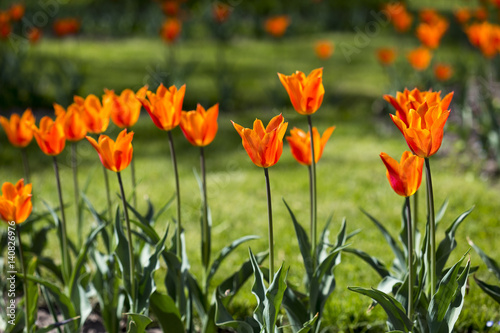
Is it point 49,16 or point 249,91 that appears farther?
point 49,16

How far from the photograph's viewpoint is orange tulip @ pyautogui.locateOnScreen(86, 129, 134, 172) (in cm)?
154

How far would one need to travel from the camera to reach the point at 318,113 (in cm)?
552

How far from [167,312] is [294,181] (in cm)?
227

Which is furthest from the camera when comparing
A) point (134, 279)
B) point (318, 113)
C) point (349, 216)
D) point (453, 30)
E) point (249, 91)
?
point (453, 30)

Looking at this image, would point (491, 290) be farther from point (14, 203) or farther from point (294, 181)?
point (294, 181)

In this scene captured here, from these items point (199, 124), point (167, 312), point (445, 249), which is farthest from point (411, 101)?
point (167, 312)

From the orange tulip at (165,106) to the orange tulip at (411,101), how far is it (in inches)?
22.7

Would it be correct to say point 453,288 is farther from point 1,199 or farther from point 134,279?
point 1,199

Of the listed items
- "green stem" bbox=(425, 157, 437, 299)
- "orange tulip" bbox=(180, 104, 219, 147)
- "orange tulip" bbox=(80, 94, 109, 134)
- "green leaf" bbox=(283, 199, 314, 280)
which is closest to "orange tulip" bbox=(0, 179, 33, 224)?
"orange tulip" bbox=(80, 94, 109, 134)

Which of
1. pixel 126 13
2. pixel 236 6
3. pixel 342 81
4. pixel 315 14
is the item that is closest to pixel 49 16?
pixel 126 13

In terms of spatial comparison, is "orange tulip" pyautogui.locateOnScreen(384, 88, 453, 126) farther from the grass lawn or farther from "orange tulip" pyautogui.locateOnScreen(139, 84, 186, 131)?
the grass lawn

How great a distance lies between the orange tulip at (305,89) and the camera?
161cm

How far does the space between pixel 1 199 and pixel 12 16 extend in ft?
13.3

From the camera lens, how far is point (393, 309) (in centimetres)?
149
